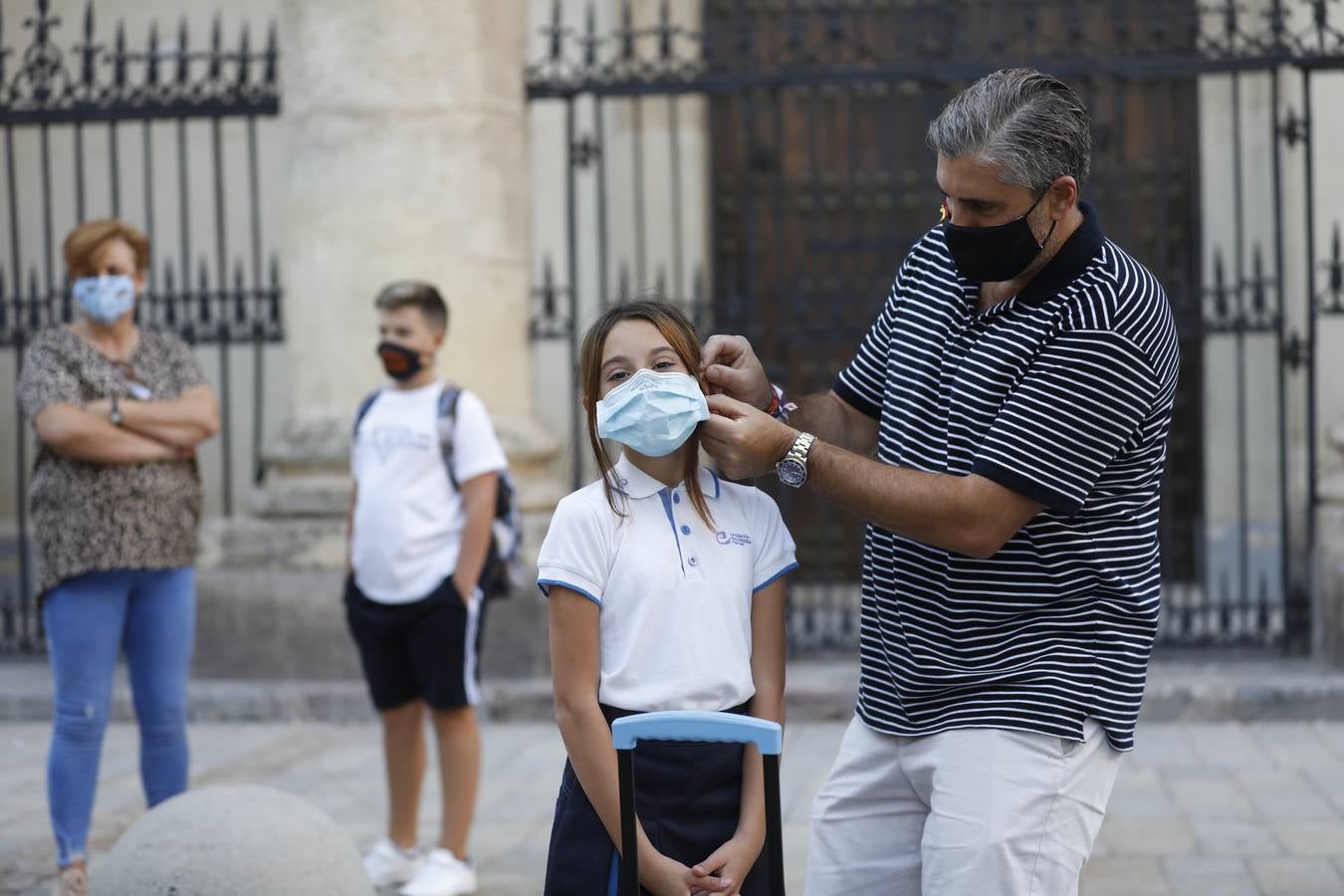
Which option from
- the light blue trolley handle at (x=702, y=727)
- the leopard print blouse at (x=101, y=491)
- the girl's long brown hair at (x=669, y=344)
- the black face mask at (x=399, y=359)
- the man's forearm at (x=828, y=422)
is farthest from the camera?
the black face mask at (x=399, y=359)

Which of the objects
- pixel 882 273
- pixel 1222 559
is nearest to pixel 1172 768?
pixel 1222 559

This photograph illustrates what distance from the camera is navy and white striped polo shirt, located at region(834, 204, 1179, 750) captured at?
279 centimetres

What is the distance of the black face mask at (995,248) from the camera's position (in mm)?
2844

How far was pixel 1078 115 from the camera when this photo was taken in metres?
2.89

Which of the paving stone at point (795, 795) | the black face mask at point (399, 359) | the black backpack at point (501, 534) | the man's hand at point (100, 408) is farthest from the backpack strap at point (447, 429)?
the paving stone at point (795, 795)

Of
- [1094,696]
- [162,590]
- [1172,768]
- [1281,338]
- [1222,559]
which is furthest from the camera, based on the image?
[1222,559]

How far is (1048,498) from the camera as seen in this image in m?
2.77

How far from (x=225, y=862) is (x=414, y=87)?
17.6ft

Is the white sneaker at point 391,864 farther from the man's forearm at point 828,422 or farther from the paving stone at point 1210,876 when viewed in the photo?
the man's forearm at point 828,422

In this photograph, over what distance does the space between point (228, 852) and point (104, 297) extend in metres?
2.14

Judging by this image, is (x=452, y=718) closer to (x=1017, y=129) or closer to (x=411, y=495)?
(x=411, y=495)

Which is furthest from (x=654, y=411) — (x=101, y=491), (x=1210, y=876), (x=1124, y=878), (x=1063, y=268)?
(x=1210, y=876)

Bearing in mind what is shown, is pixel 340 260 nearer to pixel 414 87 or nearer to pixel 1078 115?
pixel 414 87

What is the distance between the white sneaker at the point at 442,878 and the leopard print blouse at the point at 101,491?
1192 mm
